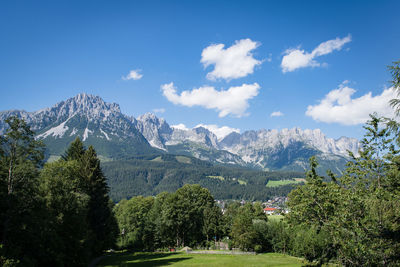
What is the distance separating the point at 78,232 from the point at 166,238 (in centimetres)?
4654

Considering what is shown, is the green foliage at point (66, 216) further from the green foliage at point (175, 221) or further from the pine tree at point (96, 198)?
the green foliage at point (175, 221)

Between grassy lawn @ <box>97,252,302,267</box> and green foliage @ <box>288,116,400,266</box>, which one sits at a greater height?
green foliage @ <box>288,116,400,266</box>

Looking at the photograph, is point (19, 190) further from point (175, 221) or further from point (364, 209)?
point (175, 221)

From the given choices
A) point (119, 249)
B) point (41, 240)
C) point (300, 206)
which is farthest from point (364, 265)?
point (119, 249)

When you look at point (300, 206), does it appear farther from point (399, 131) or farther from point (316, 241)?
point (316, 241)

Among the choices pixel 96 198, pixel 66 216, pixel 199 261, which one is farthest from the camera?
pixel 96 198

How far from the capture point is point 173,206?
231 feet

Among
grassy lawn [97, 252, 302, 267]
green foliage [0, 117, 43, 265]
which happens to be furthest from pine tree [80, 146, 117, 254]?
green foliage [0, 117, 43, 265]

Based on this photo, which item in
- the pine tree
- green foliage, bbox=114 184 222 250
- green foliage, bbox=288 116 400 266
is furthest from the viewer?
green foliage, bbox=114 184 222 250

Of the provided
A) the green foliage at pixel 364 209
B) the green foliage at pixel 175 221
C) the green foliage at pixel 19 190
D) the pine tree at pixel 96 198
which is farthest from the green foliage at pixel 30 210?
the green foliage at pixel 175 221

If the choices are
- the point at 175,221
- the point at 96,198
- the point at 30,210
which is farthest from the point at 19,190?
the point at 175,221

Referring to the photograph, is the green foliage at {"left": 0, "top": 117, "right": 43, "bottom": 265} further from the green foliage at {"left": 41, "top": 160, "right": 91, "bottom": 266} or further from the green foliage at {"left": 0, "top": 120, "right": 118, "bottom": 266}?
the green foliage at {"left": 41, "top": 160, "right": 91, "bottom": 266}

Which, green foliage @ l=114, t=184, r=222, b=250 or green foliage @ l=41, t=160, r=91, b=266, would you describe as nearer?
green foliage @ l=41, t=160, r=91, b=266

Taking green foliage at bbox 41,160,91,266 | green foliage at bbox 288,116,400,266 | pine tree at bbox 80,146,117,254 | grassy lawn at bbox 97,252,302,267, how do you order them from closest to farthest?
green foliage at bbox 288,116,400,266, green foliage at bbox 41,160,91,266, grassy lawn at bbox 97,252,302,267, pine tree at bbox 80,146,117,254
